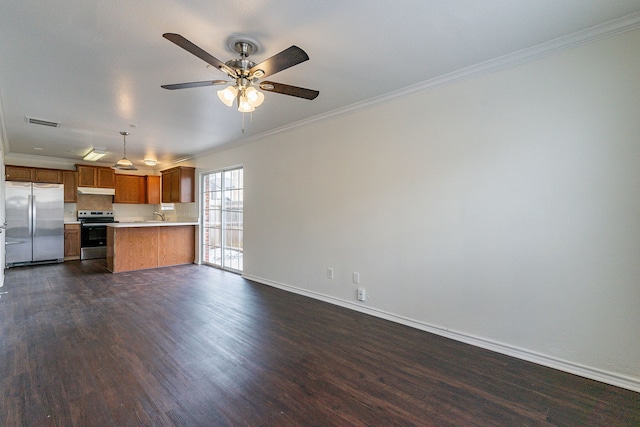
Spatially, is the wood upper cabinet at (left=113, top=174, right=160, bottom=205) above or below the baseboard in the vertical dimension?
above

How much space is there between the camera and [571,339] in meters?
2.24

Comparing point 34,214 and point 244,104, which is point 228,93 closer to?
point 244,104

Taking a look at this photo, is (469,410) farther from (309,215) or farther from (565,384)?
(309,215)

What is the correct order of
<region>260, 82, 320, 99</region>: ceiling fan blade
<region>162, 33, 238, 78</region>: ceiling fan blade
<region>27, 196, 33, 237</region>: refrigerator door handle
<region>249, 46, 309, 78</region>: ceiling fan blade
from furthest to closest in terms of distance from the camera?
1. <region>27, 196, 33, 237</region>: refrigerator door handle
2. <region>260, 82, 320, 99</region>: ceiling fan blade
3. <region>249, 46, 309, 78</region>: ceiling fan blade
4. <region>162, 33, 238, 78</region>: ceiling fan blade

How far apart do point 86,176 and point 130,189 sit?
103cm

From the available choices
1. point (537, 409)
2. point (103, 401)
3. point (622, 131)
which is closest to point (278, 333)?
point (103, 401)

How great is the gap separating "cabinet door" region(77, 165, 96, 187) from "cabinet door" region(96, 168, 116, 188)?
101 millimetres

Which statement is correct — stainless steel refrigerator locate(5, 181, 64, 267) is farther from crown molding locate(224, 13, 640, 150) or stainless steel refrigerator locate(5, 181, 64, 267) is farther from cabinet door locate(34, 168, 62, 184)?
crown molding locate(224, 13, 640, 150)

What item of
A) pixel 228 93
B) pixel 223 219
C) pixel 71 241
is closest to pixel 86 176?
pixel 71 241

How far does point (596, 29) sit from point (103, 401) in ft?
14.0

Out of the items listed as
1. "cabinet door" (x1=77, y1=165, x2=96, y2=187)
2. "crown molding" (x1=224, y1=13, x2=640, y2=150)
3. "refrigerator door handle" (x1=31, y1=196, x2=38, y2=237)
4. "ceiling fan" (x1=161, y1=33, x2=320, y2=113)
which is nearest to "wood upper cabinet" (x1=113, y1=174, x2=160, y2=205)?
"cabinet door" (x1=77, y1=165, x2=96, y2=187)

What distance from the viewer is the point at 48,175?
6.72 meters

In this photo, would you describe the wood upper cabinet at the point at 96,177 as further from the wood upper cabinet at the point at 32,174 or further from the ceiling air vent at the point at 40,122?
the ceiling air vent at the point at 40,122

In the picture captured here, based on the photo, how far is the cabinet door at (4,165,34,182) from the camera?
6128 mm
